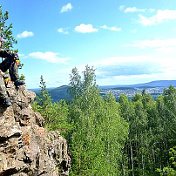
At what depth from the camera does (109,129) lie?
61594 mm

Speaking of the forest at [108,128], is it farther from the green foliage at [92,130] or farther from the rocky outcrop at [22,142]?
the rocky outcrop at [22,142]

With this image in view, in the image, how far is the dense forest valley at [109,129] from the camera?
148 ft

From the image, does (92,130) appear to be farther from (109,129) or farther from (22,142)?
(22,142)

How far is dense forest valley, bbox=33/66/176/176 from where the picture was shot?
4525 centimetres

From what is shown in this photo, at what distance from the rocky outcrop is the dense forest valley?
32.9 feet

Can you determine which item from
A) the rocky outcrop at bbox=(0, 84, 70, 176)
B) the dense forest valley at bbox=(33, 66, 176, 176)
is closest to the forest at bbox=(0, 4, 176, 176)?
the dense forest valley at bbox=(33, 66, 176, 176)

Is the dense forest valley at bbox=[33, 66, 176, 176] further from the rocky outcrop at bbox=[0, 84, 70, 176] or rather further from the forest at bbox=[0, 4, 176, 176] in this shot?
the rocky outcrop at bbox=[0, 84, 70, 176]

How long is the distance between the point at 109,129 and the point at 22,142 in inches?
1644

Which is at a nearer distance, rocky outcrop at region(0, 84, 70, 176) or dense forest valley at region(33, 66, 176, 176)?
rocky outcrop at region(0, 84, 70, 176)

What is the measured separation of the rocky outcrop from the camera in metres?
19.2

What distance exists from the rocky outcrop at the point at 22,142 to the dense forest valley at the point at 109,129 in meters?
10.0

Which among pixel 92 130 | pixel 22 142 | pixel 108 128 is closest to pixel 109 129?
pixel 108 128

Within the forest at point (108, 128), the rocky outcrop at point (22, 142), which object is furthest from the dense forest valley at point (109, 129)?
the rocky outcrop at point (22, 142)

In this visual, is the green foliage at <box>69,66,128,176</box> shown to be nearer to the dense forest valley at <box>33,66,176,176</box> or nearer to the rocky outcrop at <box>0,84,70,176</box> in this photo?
the dense forest valley at <box>33,66,176,176</box>
